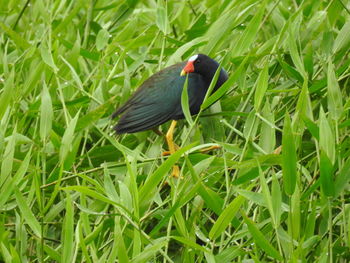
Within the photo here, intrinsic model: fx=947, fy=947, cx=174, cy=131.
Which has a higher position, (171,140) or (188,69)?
(188,69)

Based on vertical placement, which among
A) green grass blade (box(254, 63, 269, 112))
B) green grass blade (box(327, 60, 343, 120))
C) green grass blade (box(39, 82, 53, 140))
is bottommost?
green grass blade (box(327, 60, 343, 120))

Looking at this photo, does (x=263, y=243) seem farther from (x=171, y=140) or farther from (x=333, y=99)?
(x=171, y=140)

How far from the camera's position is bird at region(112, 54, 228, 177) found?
270cm

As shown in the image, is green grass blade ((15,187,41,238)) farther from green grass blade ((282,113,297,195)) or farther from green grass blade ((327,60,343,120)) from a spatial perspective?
green grass blade ((327,60,343,120))

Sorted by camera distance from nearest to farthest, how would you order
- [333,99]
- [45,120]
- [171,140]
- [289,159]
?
[289,159] < [333,99] < [45,120] < [171,140]

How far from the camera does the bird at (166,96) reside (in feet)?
8.85

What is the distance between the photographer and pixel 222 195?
2.52m

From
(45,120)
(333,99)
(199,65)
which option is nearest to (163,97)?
(199,65)

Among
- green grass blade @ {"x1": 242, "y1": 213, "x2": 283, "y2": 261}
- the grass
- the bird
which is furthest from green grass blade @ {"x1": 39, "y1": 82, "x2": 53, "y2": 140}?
green grass blade @ {"x1": 242, "y1": 213, "x2": 283, "y2": 261}

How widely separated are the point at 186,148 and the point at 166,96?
65 centimetres

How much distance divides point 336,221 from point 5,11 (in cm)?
154

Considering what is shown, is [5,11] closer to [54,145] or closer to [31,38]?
[31,38]

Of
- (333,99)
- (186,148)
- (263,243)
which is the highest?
(186,148)

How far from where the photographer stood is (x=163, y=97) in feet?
9.07
